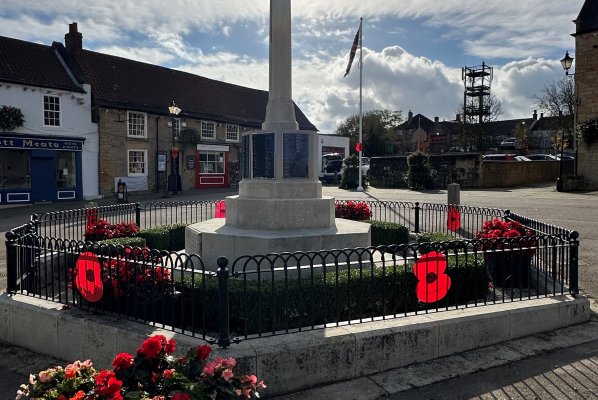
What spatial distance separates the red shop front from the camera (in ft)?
117

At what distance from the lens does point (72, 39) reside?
3036 cm

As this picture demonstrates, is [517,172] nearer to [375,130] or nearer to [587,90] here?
[587,90]

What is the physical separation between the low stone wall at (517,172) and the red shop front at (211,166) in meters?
20.1

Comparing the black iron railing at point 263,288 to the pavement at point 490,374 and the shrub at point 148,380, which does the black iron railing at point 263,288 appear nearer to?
the pavement at point 490,374

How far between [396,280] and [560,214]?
593 inches

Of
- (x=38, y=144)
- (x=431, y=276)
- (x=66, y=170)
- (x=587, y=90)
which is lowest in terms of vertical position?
(x=431, y=276)

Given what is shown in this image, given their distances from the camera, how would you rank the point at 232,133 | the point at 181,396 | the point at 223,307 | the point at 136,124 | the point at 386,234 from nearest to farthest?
1. the point at 181,396
2. the point at 223,307
3. the point at 386,234
4. the point at 136,124
5. the point at 232,133

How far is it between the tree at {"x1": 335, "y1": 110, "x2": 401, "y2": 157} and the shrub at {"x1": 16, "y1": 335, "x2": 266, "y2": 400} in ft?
205

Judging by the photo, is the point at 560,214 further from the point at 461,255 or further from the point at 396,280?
the point at 396,280

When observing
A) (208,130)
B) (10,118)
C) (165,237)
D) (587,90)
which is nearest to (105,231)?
(165,237)

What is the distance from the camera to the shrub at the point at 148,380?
3.13m

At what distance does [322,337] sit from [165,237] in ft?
22.6

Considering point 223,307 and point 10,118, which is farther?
point 10,118

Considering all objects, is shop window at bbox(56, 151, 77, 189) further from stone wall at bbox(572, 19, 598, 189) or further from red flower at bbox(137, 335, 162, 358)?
stone wall at bbox(572, 19, 598, 189)
